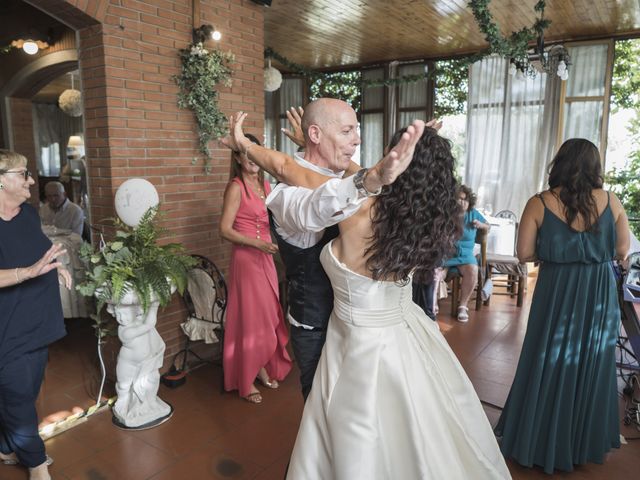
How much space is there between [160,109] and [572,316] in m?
3.03

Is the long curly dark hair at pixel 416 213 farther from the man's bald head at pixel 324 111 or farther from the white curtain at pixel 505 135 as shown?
the white curtain at pixel 505 135

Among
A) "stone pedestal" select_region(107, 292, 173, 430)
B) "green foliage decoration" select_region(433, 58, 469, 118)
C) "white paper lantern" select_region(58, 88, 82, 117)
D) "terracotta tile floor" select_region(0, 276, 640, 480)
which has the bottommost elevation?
"terracotta tile floor" select_region(0, 276, 640, 480)

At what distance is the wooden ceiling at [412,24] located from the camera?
5664 millimetres

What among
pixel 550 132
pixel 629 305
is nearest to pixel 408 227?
pixel 629 305

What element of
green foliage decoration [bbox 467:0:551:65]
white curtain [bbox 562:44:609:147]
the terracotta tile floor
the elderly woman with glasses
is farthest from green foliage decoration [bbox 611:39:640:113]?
the elderly woman with glasses

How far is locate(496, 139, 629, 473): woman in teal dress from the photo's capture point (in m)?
2.46

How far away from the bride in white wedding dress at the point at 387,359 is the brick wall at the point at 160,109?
1886 mm

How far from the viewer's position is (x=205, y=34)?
3701 mm

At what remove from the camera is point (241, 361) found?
3.41m

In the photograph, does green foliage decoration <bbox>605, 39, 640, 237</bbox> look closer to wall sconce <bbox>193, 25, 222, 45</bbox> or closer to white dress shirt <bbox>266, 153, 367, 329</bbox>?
wall sconce <bbox>193, 25, 222, 45</bbox>

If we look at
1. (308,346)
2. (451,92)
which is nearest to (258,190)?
(308,346)

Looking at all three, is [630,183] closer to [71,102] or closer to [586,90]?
[586,90]

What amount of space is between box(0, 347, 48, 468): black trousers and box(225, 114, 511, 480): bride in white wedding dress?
4.97 ft

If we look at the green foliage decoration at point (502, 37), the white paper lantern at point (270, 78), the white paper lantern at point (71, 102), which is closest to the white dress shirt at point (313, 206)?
the green foliage decoration at point (502, 37)
